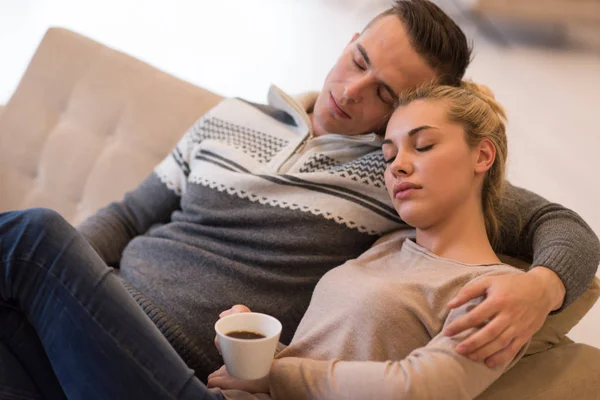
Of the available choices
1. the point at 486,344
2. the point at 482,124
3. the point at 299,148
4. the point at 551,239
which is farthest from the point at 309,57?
the point at 486,344

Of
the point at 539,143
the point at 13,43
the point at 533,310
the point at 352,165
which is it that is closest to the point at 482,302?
the point at 533,310

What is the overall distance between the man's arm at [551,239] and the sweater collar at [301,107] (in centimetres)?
32

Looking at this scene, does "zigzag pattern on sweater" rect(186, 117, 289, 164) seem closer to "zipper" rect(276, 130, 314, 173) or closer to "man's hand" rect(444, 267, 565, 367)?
"zipper" rect(276, 130, 314, 173)

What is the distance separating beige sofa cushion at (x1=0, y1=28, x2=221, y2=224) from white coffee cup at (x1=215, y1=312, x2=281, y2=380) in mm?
966

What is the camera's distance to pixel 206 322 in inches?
55.5

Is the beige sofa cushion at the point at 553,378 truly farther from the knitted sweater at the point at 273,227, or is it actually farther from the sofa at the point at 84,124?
the sofa at the point at 84,124

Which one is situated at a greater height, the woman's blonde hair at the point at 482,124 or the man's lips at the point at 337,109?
the woman's blonde hair at the point at 482,124

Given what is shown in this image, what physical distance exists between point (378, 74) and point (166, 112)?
2.40ft

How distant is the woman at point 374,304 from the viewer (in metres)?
1.05

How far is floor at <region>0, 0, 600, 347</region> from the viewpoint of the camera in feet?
6.43

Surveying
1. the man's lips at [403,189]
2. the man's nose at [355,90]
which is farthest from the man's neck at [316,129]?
Answer: the man's lips at [403,189]

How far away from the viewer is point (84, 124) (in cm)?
199

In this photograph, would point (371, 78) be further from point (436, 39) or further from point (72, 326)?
point (72, 326)

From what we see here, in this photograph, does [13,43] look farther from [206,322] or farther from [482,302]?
[482,302]
